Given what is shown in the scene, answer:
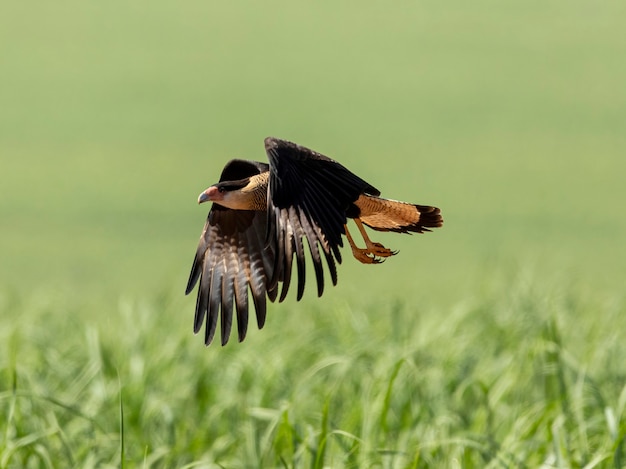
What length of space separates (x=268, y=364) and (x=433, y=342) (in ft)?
2.84

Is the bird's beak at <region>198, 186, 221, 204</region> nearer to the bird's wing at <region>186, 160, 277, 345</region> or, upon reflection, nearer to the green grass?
the bird's wing at <region>186, 160, 277, 345</region>

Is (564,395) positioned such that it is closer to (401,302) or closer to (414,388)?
(414,388)

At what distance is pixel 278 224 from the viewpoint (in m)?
2.12

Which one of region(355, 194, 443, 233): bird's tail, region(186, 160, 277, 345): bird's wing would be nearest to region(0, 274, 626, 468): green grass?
region(186, 160, 277, 345): bird's wing

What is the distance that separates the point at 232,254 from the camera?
8.80 feet

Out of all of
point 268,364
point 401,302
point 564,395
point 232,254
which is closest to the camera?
point 232,254

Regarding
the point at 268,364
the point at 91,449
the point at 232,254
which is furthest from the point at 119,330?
the point at 232,254

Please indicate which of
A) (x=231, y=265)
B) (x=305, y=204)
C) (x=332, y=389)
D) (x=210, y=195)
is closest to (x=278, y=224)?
(x=305, y=204)

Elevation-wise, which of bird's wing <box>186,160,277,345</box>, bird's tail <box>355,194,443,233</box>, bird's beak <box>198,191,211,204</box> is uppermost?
bird's beak <box>198,191,211,204</box>

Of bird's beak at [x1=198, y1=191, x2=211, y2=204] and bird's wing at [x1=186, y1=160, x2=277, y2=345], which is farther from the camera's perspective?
bird's wing at [x1=186, y1=160, x2=277, y2=345]

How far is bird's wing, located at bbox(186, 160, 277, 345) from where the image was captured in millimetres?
2498

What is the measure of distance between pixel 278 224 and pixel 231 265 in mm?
525

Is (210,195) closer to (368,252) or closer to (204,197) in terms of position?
(204,197)

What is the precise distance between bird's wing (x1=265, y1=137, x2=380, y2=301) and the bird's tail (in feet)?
0.37
